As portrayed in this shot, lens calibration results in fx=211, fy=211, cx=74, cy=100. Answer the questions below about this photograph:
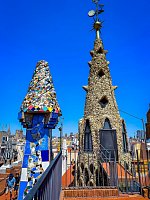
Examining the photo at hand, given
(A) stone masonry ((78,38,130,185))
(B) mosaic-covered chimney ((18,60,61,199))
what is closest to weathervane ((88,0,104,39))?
(A) stone masonry ((78,38,130,185))

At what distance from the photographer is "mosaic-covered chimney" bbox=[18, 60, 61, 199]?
4.42m

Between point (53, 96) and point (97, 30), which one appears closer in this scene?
point (53, 96)

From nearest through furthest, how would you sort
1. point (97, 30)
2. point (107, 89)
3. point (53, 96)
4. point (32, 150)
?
1. point (32, 150)
2. point (53, 96)
3. point (107, 89)
4. point (97, 30)

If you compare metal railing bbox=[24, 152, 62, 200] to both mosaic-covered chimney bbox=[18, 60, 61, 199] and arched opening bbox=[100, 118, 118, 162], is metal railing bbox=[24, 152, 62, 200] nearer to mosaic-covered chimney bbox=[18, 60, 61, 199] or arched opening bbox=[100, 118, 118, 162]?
mosaic-covered chimney bbox=[18, 60, 61, 199]

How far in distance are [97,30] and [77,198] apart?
9.68m

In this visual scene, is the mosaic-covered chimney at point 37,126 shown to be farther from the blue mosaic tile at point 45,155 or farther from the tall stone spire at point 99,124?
the tall stone spire at point 99,124

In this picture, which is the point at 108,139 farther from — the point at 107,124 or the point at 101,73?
the point at 101,73

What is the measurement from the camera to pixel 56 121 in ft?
15.5

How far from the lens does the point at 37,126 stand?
4.73m

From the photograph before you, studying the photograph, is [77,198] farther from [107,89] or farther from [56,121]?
[107,89]

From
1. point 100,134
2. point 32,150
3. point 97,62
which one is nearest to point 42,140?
point 32,150

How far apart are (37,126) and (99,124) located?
5760mm

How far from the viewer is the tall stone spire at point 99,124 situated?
9.72m

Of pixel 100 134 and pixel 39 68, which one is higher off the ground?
pixel 39 68
